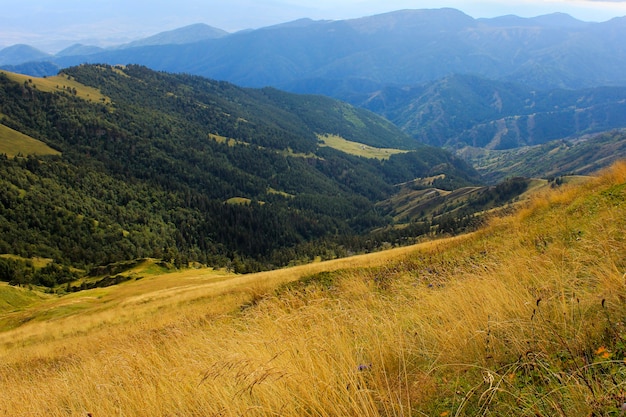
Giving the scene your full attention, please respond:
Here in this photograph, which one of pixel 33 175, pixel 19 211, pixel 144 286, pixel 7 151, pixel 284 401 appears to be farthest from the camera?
pixel 7 151

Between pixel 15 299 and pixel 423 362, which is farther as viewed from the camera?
pixel 15 299

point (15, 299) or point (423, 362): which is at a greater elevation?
point (423, 362)

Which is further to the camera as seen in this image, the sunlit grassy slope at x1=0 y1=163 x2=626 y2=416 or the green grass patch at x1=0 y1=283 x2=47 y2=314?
the green grass patch at x1=0 y1=283 x2=47 y2=314

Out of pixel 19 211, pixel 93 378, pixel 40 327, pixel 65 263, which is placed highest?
pixel 93 378

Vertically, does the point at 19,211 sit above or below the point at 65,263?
above

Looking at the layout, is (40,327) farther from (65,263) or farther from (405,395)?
(65,263)

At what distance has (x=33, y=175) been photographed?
542ft

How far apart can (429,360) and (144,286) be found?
49578 mm

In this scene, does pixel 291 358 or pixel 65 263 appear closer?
pixel 291 358

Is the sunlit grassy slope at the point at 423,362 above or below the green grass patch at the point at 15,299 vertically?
above

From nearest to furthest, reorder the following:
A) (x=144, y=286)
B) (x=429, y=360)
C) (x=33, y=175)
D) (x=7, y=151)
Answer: (x=429, y=360) → (x=144, y=286) → (x=33, y=175) → (x=7, y=151)

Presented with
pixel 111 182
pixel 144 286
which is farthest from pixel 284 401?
pixel 111 182

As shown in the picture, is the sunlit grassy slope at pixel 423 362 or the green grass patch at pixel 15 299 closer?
the sunlit grassy slope at pixel 423 362

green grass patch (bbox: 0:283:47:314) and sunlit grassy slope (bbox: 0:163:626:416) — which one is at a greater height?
sunlit grassy slope (bbox: 0:163:626:416)
